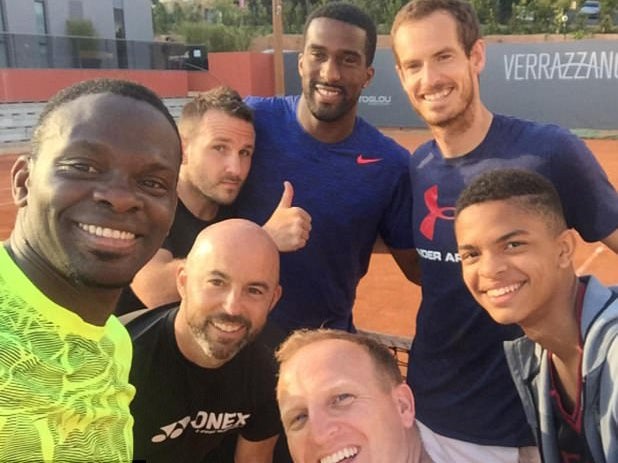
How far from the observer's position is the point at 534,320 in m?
2.48

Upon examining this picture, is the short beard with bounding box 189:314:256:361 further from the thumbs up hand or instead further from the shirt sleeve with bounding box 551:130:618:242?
the shirt sleeve with bounding box 551:130:618:242

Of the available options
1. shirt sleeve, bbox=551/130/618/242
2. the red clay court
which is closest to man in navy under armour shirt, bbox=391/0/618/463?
shirt sleeve, bbox=551/130/618/242

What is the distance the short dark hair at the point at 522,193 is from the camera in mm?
2543

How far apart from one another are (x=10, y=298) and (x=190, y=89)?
1094 inches

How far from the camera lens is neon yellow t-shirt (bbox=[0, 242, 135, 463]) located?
4.69ft

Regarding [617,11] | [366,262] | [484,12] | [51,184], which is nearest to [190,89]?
[484,12]

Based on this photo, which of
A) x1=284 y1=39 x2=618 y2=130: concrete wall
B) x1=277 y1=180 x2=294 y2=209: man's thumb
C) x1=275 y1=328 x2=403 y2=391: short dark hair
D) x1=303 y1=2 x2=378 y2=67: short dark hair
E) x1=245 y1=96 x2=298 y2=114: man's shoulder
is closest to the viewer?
x1=275 y1=328 x2=403 y2=391: short dark hair

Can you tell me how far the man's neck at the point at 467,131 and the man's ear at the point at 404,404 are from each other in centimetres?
112

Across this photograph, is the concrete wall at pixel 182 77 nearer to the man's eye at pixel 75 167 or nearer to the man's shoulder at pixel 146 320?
the man's shoulder at pixel 146 320

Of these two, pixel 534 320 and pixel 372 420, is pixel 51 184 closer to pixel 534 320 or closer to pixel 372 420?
pixel 372 420

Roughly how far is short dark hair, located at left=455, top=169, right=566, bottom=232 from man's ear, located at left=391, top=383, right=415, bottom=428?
717mm

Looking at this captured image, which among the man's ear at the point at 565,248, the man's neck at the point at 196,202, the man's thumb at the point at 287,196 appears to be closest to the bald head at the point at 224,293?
the man's thumb at the point at 287,196

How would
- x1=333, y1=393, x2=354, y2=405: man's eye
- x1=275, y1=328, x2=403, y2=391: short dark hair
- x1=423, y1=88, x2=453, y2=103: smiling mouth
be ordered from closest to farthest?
x1=333, y1=393, x2=354, y2=405: man's eye < x1=275, y1=328, x2=403, y2=391: short dark hair < x1=423, y1=88, x2=453, y2=103: smiling mouth

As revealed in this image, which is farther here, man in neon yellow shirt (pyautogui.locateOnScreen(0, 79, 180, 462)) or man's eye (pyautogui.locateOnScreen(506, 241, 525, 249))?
man's eye (pyautogui.locateOnScreen(506, 241, 525, 249))
